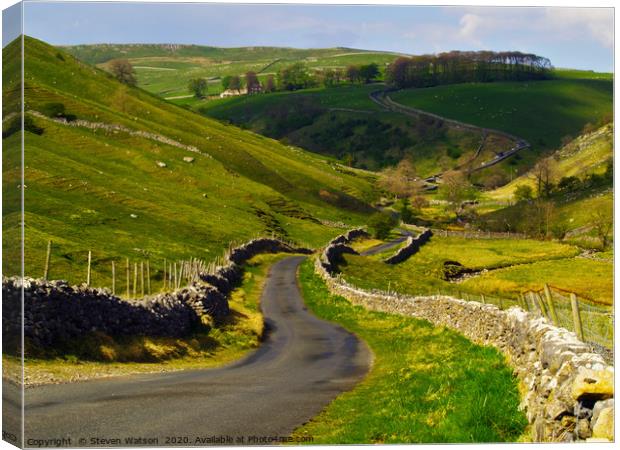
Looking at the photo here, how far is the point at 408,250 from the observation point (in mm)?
98188

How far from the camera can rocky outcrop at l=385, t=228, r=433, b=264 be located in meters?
91.0

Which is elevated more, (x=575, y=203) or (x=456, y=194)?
(x=575, y=203)

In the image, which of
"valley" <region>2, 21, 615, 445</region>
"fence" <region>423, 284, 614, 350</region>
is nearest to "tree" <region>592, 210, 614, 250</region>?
"valley" <region>2, 21, 615, 445</region>

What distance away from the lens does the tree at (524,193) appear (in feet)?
387

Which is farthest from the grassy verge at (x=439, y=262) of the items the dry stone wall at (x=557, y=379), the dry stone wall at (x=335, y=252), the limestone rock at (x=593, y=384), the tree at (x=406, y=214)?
Result: the limestone rock at (x=593, y=384)

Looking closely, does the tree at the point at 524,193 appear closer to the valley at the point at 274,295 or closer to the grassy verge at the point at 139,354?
the valley at the point at 274,295

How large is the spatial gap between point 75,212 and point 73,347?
33.5m

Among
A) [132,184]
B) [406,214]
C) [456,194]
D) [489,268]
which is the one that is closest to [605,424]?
[489,268]

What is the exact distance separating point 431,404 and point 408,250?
265 feet

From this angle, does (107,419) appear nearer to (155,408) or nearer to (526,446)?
(155,408)

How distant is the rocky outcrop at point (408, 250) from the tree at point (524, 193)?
1696 centimetres

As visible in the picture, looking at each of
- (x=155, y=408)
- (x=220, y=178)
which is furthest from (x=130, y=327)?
(x=220, y=178)

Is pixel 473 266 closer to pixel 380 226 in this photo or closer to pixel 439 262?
pixel 439 262

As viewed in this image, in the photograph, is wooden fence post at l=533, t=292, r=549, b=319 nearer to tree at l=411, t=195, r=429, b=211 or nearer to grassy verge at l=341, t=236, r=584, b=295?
grassy verge at l=341, t=236, r=584, b=295
